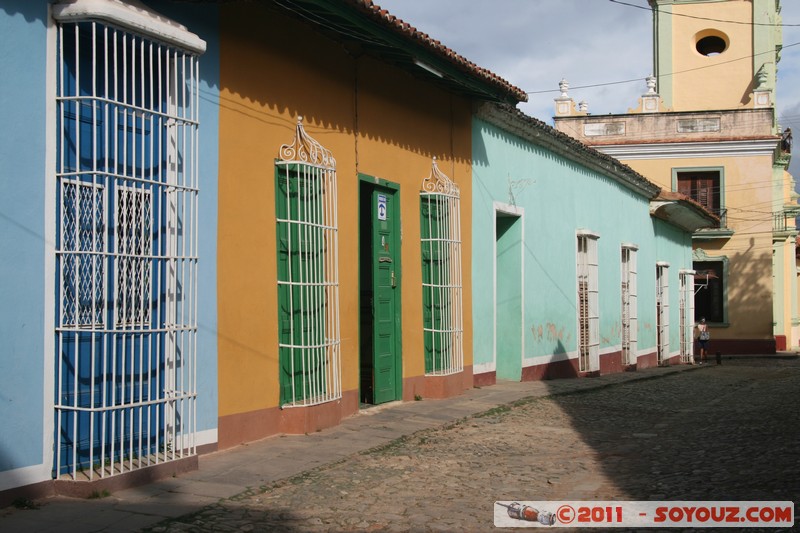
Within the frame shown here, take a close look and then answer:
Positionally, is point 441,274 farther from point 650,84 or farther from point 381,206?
point 650,84

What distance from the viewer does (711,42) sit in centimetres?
3058

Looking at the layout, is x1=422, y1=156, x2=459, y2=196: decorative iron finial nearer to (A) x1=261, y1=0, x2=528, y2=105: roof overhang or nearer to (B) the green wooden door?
(B) the green wooden door

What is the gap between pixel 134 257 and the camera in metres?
5.77

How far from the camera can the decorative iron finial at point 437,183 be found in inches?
417

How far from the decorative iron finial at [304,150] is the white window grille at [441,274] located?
245 cm

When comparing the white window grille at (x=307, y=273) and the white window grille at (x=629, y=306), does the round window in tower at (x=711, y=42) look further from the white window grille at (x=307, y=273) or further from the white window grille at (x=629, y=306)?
the white window grille at (x=307, y=273)

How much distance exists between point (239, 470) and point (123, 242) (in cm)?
178

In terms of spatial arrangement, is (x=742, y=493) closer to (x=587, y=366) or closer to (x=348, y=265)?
(x=348, y=265)

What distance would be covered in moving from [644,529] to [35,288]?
3.77 metres

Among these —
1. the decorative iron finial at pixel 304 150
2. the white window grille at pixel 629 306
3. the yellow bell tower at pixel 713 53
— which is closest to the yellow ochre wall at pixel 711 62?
the yellow bell tower at pixel 713 53

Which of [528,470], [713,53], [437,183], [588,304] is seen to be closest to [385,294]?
[437,183]

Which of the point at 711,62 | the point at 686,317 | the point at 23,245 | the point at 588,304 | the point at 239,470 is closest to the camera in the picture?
the point at 23,245

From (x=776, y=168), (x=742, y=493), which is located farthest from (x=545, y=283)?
(x=776, y=168)

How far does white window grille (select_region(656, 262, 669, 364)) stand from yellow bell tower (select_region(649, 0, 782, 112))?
31.1 ft
